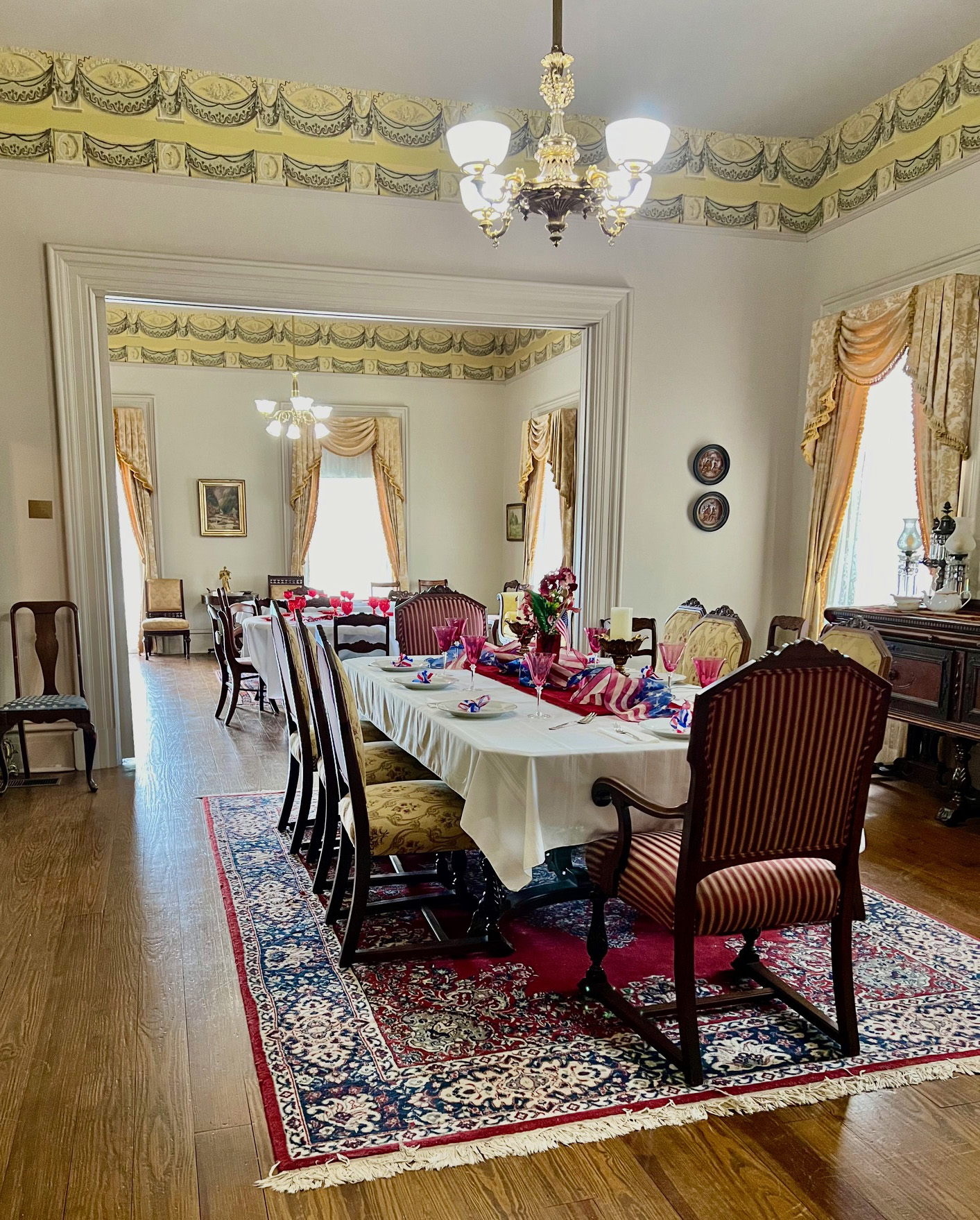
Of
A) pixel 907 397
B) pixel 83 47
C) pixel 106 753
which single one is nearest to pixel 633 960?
pixel 106 753

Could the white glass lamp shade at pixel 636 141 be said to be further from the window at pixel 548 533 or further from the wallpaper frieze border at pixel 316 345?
the wallpaper frieze border at pixel 316 345

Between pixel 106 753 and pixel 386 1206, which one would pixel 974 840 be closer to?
pixel 386 1206

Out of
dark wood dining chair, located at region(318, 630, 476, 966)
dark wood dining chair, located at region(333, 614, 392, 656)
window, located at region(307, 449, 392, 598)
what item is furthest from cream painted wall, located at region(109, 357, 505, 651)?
dark wood dining chair, located at region(318, 630, 476, 966)

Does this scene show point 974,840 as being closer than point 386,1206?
No

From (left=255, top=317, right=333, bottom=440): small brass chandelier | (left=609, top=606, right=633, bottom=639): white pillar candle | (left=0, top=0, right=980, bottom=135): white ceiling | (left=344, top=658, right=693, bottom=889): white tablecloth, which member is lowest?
(left=344, top=658, right=693, bottom=889): white tablecloth

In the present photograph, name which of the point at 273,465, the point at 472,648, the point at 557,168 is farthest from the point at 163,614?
the point at 557,168

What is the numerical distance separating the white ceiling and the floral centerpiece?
3.10 meters

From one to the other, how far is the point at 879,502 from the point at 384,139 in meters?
3.76

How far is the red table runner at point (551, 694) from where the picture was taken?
9.91 ft

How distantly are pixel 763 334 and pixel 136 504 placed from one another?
7267 millimetres

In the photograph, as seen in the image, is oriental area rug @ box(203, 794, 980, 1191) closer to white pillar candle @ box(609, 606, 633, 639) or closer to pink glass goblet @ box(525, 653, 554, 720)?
pink glass goblet @ box(525, 653, 554, 720)

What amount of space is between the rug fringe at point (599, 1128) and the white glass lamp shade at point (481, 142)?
3.04 metres

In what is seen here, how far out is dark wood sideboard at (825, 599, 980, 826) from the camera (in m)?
4.11

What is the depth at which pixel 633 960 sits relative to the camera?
2.87m
